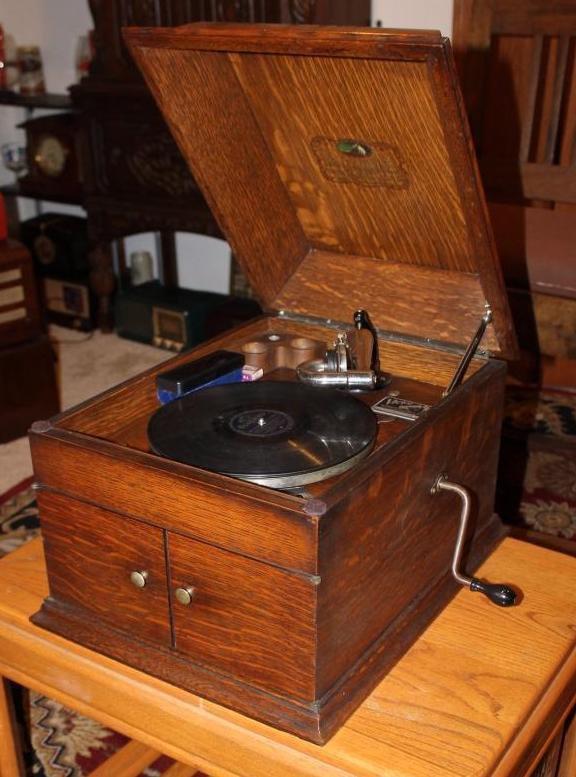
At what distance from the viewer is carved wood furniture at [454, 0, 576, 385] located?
2.64 meters

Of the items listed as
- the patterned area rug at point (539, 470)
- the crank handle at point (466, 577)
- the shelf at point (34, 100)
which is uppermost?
the shelf at point (34, 100)

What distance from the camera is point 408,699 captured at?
116 cm

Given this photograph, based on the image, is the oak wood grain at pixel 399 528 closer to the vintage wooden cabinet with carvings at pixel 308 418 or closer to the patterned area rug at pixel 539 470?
the vintage wooden cabinet with carvings at pixel 308 418

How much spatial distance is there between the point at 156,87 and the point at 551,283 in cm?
120

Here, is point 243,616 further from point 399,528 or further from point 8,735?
point 8,735

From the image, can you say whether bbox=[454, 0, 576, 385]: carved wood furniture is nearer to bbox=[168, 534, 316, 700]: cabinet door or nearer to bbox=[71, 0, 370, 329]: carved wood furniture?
bbox=[71, 0, 370, 329]: carved wood furniture

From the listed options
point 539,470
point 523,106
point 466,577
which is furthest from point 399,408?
point 523,106

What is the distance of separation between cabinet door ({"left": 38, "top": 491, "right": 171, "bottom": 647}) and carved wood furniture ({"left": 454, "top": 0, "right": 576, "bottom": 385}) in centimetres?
156

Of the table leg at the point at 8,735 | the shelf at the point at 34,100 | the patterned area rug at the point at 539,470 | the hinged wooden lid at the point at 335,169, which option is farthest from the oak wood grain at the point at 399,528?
the shelf at the point at 34,100

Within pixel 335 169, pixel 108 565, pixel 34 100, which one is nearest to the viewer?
pixel 108 565

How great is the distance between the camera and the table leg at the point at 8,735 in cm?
139

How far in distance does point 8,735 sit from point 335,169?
1.01 metres

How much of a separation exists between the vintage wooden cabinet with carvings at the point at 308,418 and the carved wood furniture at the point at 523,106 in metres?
0.97

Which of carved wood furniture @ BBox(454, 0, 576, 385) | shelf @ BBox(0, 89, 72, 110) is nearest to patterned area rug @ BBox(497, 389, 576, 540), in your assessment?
carved wood furniture @ BBox(454, 0, 576, 385)
